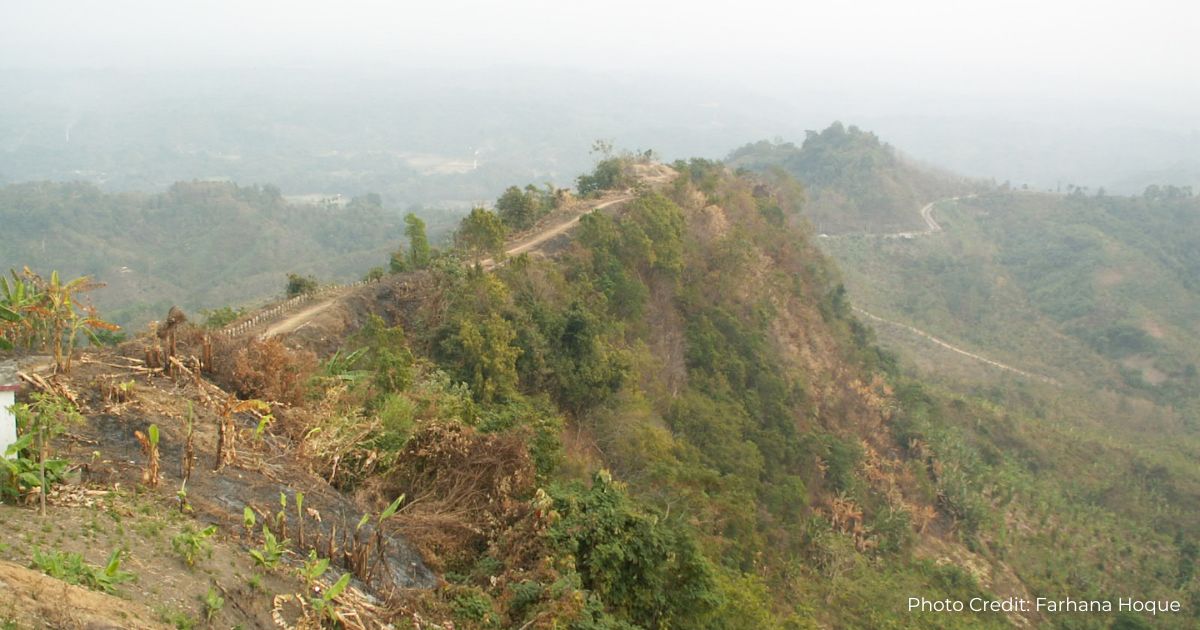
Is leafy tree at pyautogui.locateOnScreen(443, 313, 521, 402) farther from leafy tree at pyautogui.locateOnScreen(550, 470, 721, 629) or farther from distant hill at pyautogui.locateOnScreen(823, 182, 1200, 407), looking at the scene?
distant hill at pyautogui.locateOnScreen(823, 182, 1200, 407)

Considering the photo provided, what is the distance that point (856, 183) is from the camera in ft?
231

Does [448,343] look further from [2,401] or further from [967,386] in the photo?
[967,386]

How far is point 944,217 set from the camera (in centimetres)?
7156

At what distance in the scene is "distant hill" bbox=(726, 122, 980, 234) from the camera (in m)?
66.9

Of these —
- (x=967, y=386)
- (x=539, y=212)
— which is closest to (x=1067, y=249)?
(x=967, y=386)

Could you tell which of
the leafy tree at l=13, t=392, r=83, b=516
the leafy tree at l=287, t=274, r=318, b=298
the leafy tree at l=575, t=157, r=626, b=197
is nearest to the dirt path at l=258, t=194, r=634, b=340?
the leafy tree at l=287, t=274, r=318, b=298

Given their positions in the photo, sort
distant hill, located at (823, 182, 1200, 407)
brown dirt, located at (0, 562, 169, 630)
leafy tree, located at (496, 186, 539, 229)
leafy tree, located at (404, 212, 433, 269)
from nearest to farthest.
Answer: brown dirt, located at (0, 562, 169, 630), leafy tree, located at (404, 212, 433, 269), leafy tree, located at (496, 186, 539, 229), distant hill, located at (823, 182, 1200, 407)

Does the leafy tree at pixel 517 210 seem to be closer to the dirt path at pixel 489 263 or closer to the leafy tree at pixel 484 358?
the dirt path at pixel 489 263

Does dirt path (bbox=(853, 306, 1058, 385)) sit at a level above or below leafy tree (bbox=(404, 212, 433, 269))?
below

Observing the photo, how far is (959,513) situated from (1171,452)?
17.8 meters

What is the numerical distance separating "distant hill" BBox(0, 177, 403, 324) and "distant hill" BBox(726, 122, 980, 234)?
41806 mm

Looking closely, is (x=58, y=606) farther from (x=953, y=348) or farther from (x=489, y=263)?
(x=953, y=348)

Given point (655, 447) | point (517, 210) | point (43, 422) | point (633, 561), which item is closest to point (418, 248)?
point (517, 210)

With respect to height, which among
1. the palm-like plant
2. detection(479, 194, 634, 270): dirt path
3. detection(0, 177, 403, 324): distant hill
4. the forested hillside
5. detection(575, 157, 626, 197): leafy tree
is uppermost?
detection(575, 157, 626, 197): leafy tree
